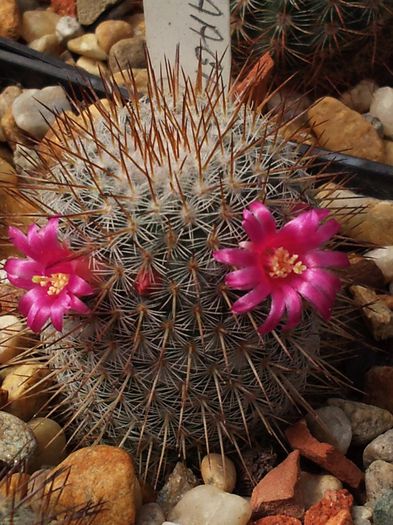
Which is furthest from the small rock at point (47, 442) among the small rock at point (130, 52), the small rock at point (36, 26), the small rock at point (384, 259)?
the small rock at point (36, 26)

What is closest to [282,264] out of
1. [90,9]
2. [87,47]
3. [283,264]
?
[283,264]

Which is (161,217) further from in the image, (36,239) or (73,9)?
(73,9)

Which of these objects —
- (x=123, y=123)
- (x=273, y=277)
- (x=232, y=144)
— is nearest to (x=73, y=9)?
(x=123, y=123)

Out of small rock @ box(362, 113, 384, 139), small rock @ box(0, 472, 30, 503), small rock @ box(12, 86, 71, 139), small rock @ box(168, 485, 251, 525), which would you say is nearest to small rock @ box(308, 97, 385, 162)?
small rock @ box(362, 113, 384, 139)

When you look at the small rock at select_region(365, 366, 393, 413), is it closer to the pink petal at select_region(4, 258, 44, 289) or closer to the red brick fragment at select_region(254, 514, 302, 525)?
the red brick fragment at select_region(254, 514, 302, 525)

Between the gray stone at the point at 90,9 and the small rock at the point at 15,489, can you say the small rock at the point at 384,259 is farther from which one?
the gray stone at the point at 90,9

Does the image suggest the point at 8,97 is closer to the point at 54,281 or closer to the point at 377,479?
the point at 54,281
